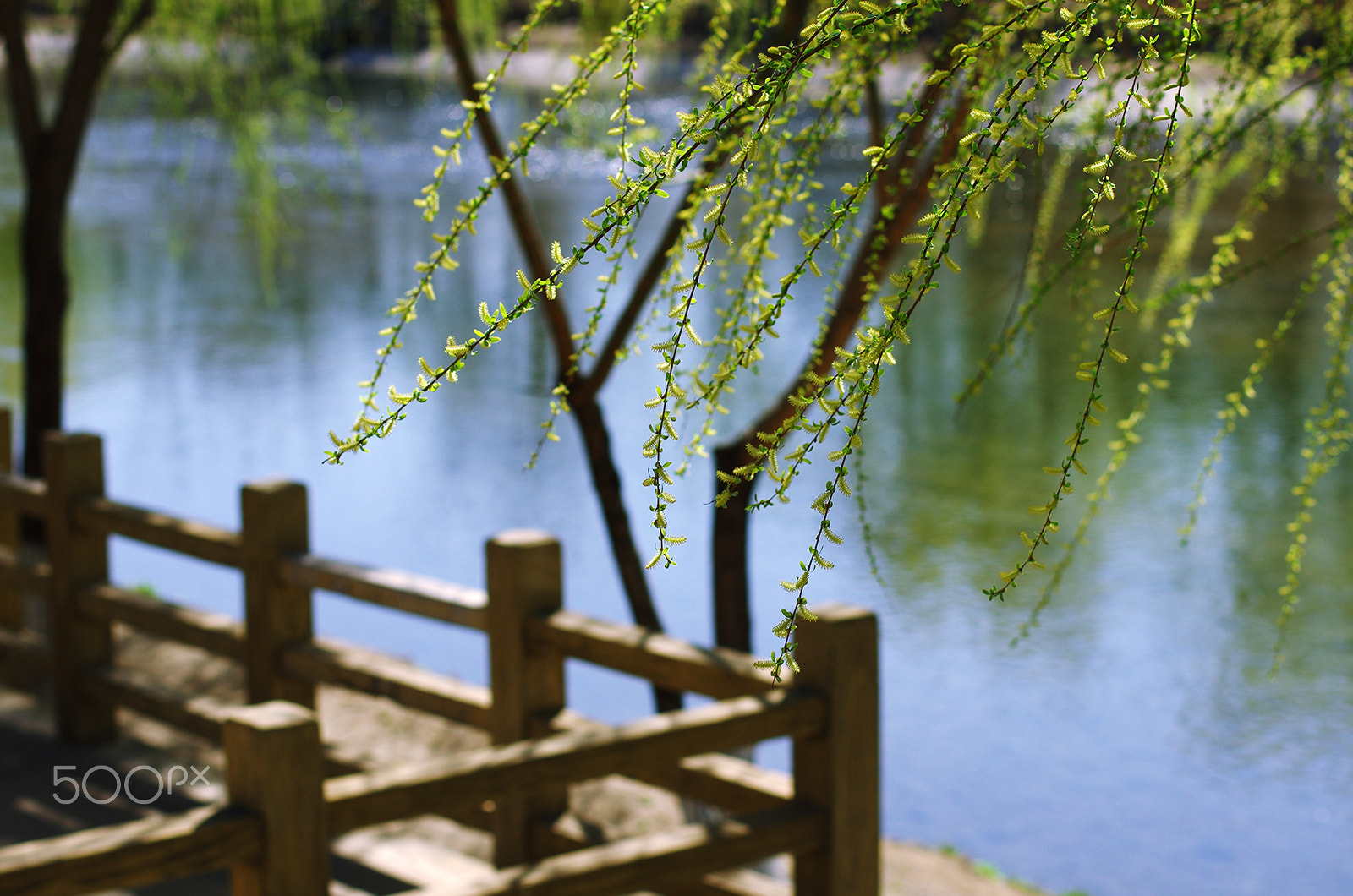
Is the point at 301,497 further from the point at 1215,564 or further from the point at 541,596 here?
the point at 1215,564

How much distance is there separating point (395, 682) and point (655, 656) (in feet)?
1.91

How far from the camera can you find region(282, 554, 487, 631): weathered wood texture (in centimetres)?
204

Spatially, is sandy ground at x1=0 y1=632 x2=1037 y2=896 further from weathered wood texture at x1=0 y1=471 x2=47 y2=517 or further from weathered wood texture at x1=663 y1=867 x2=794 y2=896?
weathered wood texture at x1=0 y1=471 x2=47 y2=517

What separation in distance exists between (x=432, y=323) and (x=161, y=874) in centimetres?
765

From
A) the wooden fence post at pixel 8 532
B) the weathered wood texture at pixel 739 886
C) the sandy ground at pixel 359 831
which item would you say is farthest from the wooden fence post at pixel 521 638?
the wooden fence post at pixel 8 532

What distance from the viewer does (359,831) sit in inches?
75.9

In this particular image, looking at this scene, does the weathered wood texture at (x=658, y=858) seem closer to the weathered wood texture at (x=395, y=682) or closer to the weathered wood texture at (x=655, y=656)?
the weathered wood texture at (x=655, y=656)

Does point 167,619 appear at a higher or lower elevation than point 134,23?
lower

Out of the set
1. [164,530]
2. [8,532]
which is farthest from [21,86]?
[164,530]

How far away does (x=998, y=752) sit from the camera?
3906 mm

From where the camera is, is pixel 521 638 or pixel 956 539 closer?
pixel 521 638

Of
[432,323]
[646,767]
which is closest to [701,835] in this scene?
[646,767]

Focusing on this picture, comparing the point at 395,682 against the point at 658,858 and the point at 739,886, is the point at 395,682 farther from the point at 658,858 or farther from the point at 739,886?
the point at 658,858

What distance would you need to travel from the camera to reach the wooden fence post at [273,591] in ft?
7.67
